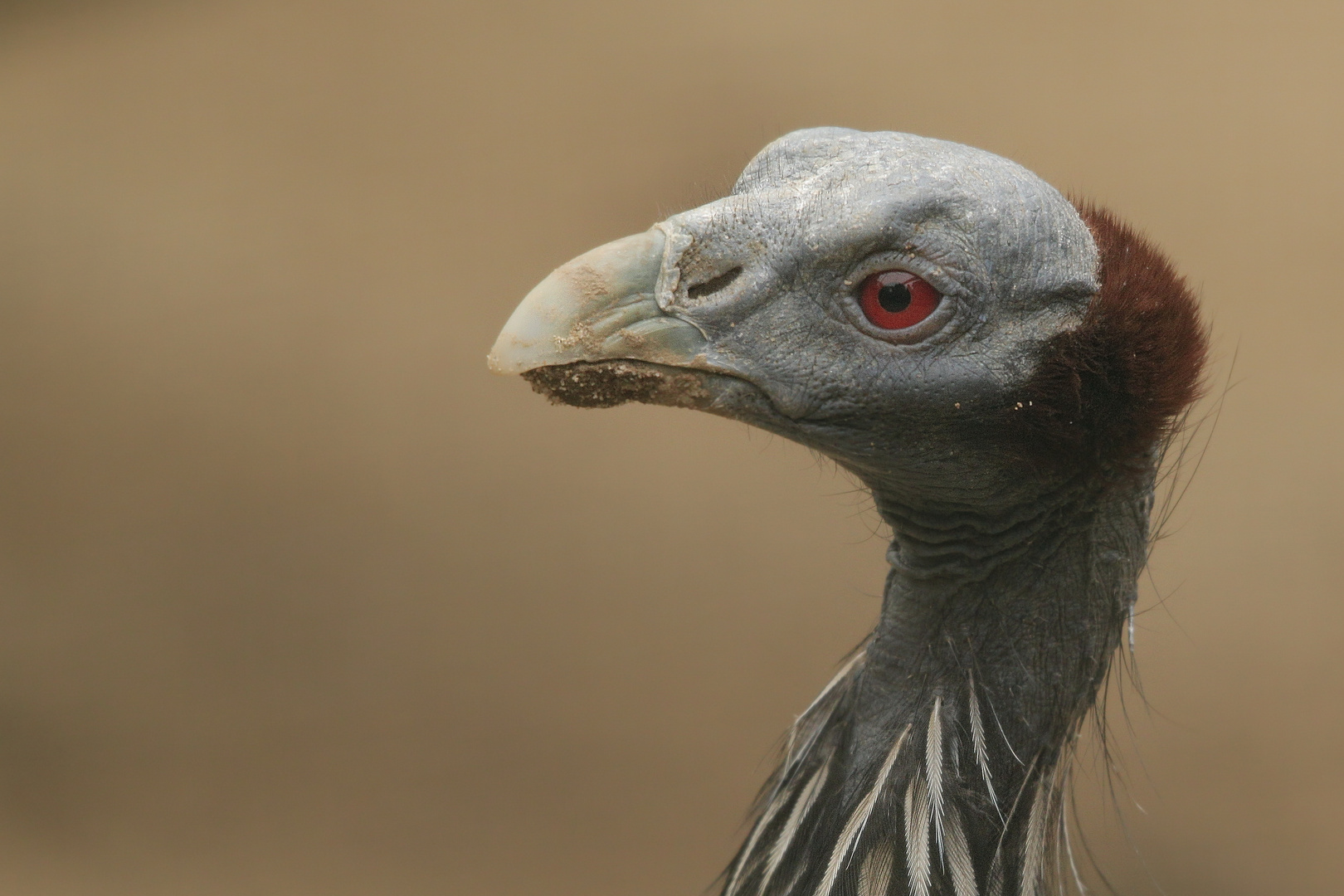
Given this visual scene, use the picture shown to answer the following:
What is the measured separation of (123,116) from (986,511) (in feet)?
15.2

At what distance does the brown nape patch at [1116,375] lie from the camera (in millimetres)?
1861

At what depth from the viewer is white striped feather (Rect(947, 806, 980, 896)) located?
6.50 ft

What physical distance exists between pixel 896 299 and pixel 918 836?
848 mm

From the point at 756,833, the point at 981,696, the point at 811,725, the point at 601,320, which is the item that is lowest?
the point at 756,833

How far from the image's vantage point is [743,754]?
14.8 feet

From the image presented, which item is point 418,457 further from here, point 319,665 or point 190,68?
point 190,68

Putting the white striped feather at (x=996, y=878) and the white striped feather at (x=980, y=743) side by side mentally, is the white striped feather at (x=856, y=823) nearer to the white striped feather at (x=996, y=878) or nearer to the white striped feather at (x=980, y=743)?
the white striped feather at (x=980, y=743)

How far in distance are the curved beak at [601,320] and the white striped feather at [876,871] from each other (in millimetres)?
845

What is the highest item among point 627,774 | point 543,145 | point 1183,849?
point 543,145

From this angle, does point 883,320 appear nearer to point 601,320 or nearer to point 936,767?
point 601,320

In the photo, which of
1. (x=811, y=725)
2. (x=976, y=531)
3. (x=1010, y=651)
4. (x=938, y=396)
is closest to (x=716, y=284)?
(x=938, y=396)

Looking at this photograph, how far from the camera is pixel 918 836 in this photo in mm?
1981

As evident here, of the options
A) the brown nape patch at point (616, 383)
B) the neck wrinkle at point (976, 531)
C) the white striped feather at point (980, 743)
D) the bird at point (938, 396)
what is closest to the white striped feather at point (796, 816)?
the bird at point (938, 396)

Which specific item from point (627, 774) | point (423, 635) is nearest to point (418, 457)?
point (423, 635)
